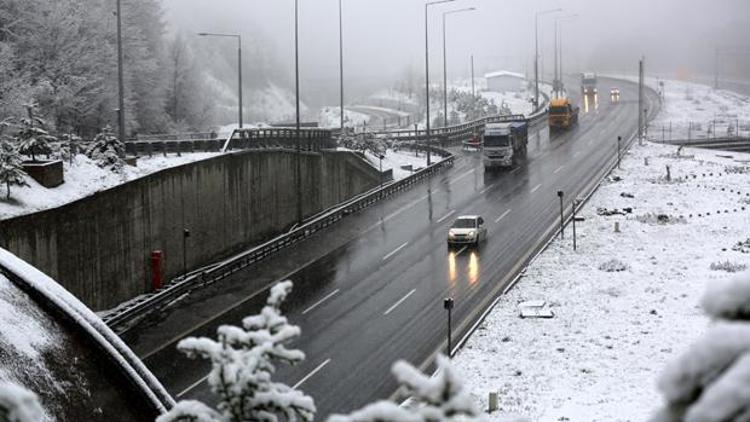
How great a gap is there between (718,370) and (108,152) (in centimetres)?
3582

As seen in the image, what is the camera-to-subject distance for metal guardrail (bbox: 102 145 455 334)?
32156 mm

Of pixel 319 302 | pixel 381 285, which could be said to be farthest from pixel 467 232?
pixel 319 302

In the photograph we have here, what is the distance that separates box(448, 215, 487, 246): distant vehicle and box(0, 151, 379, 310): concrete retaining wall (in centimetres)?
1104

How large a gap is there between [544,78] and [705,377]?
15847 cm

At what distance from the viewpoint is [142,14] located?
70.3 meters

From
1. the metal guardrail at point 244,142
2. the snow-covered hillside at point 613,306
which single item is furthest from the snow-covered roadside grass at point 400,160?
the snow-covered hillside at point 613,306

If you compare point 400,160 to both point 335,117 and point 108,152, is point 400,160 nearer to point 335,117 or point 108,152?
point 108,152

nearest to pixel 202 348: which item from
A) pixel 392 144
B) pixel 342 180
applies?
pixel 342 180

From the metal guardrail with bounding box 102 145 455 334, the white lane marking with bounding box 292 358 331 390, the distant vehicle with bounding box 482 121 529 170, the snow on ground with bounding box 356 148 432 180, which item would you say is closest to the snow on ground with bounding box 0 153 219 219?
the metal guardrail with bounding box 102 145 455 334

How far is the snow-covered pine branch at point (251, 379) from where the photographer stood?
258 inches

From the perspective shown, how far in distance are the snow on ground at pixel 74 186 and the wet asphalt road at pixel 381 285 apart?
5647 mm

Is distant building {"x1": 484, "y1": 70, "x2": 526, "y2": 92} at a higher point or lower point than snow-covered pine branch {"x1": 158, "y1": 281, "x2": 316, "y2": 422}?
higher

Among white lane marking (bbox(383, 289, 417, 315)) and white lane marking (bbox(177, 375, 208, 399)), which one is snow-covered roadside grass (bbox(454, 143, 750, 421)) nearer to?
white lane marking (bbox(383, 289, 417, 315))

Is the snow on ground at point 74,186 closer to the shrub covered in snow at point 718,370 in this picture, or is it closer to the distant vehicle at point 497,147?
the distant vehicle at point 497,147
